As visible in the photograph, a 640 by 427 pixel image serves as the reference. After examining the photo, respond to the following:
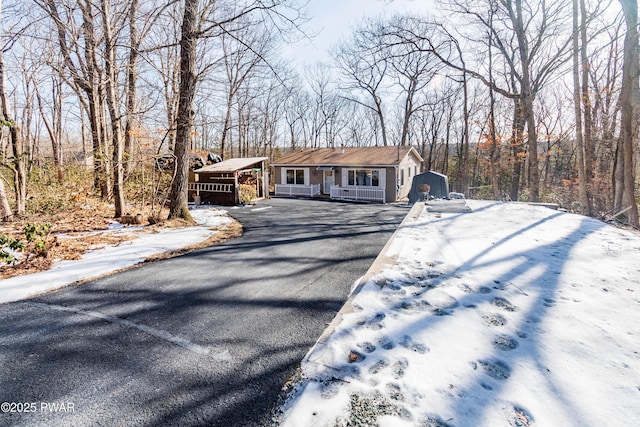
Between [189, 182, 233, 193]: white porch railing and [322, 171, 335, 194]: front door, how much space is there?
774cm

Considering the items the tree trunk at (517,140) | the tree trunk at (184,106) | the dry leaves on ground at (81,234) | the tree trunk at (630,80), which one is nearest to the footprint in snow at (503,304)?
the dry leaves on ground at (81,234)

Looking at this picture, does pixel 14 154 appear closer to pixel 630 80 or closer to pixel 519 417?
pixel 519 417

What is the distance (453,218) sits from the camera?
727 centimetres

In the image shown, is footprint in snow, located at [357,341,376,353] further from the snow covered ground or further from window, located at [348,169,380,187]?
window, located at [348,169,380,187]

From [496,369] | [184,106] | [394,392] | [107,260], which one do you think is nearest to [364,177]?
[184,106]

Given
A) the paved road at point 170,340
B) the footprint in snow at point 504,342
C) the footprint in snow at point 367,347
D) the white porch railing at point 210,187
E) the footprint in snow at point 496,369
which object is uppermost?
the white porch railing at point 210,187

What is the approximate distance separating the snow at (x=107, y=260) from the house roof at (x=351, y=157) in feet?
40.1

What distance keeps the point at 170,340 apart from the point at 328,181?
58.6 feet

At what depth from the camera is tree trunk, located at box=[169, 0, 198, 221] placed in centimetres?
780

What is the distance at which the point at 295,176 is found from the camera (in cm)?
2081

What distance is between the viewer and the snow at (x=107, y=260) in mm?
3729

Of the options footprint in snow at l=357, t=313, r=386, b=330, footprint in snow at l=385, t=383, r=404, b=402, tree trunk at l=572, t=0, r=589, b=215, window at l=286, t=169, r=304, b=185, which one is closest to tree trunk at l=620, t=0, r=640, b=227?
tree trunk at l=572, t=0, r=589, b=215

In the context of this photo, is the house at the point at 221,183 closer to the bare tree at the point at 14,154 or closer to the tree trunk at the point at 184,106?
the tree trunk at the point at 184,106

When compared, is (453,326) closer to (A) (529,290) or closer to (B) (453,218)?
(A) (529,290)
